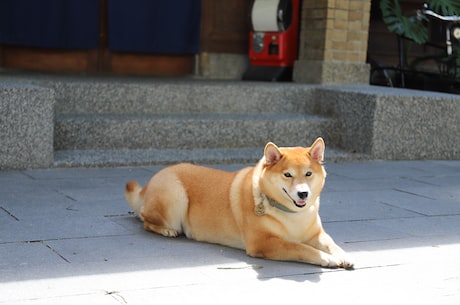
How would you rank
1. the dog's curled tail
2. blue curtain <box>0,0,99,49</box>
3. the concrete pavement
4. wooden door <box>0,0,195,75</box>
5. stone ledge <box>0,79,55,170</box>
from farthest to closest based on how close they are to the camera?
wooden door <box>0,0,195,75</box>, blue curtain <box>0,0,99,49</box>, stone ledge <box>0,79,55,170</box>, the dog's curled tail, the concrete pavement

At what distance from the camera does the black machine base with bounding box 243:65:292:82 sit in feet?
32.5

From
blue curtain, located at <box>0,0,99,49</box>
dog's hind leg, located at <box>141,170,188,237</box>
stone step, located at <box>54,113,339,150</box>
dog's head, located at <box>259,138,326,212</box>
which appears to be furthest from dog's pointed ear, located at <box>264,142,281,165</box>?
blue curtain, located at <box>0,0,99,49</box>

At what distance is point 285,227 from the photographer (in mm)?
4375

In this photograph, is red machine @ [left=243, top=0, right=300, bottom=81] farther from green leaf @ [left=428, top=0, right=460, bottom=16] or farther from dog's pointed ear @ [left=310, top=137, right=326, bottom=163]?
dog's pointed ear @ [left=310, top=137, right=326, bottom=163]

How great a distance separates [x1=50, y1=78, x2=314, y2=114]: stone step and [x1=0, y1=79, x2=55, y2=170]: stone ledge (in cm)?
102

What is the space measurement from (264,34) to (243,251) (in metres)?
5.78

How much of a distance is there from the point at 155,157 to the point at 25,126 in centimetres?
120

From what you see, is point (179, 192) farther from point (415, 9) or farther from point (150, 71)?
point (415, 9)

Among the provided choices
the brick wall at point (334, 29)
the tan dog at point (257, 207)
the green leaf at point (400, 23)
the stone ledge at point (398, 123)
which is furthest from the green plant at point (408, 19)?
the tan dog at point (257, 207)

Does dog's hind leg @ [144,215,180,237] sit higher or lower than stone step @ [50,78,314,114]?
lower

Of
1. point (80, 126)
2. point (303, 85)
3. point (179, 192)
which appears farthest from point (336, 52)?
point (179, 192)

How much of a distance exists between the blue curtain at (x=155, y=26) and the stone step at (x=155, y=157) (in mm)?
2722

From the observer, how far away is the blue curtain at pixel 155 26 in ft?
32.4

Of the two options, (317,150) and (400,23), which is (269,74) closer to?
(400,23)
